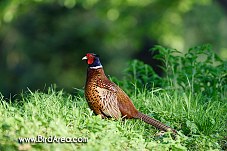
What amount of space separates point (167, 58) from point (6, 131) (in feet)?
10.7

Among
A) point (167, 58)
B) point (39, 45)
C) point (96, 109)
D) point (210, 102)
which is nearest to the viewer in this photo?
point (96, 109)

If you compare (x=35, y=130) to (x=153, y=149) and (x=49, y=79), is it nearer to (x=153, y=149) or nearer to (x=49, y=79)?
(x=153, y=149)

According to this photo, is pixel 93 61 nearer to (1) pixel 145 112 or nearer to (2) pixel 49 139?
(1) pixel 145 112

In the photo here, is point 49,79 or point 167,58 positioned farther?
point 49,79

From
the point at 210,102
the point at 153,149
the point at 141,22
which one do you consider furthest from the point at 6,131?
the point at 141,22

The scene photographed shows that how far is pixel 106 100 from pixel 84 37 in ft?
52.5

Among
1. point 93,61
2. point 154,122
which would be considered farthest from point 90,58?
point 154,122

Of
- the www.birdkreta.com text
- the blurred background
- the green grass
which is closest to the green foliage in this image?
the green grass

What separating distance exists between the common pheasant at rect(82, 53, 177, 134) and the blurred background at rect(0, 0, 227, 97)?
414 inches

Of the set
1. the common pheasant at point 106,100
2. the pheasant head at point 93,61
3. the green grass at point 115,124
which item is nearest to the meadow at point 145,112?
the green grass at point 115,124

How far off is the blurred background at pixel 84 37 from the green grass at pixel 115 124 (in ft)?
33.4

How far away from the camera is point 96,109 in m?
6.28

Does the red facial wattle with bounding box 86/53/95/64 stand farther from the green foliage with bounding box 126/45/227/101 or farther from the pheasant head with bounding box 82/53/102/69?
the green foliage with bounding box 126/45/227/101

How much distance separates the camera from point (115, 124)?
19.0ft
